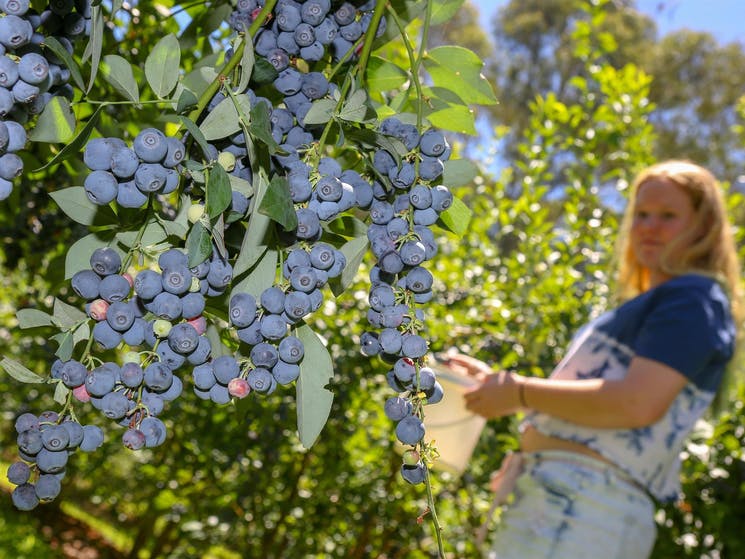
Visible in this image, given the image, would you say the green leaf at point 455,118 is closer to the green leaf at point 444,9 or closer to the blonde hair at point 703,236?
the green leaf at point 444,9

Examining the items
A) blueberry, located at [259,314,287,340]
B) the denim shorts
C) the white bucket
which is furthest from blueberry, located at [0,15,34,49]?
the denim shorts

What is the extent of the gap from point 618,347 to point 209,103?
1331 millimetres

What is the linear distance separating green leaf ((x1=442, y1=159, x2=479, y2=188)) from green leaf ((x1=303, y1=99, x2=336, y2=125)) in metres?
0.12

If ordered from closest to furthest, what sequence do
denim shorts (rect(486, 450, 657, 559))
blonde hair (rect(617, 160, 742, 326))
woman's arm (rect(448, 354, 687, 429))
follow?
woman's arm (rect(448, 354, 687, 429)) < denim shorts (rect(486, 450, 657, 559)) < blonde hair (rect(617, 160, 742, 326))

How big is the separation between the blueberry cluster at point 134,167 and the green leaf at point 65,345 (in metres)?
0.09

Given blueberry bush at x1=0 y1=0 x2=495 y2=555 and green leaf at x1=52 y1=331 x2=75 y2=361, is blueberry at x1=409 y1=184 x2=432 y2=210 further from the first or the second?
green leaf at x1=52 y1=331 x2=75 y2=361

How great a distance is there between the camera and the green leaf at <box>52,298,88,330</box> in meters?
0.45

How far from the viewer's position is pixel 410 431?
1.48 feet

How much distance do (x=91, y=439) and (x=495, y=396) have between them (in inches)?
43.9

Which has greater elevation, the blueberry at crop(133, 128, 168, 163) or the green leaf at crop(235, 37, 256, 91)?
the green leaf at crop(235, 37, 256, 91)

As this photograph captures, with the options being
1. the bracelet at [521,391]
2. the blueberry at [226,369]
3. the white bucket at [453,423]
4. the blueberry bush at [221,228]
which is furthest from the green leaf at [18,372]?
the bracelet at [521,391]

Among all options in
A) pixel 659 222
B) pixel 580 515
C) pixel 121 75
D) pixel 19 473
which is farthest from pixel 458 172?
pixel 659 222

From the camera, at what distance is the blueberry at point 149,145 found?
1.32 feet

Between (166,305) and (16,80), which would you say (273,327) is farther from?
(16,80)
